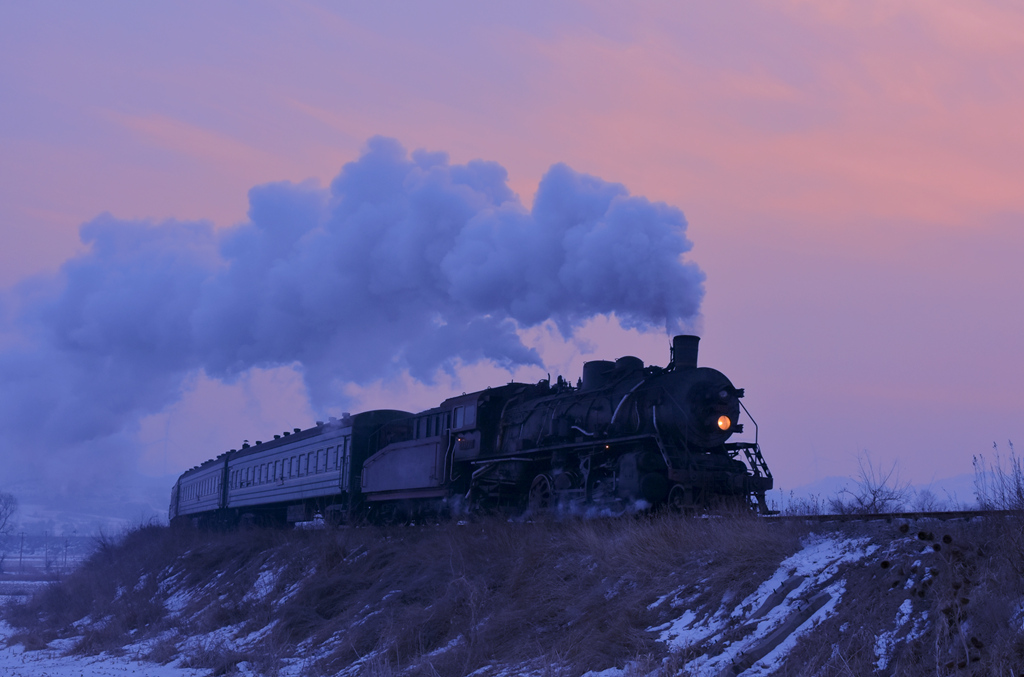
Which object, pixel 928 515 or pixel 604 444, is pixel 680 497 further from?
pixel 928 515

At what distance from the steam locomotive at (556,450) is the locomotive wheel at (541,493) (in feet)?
0.11

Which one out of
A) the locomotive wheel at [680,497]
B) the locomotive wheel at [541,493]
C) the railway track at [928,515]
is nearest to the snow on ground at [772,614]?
the railway track at [928,515]

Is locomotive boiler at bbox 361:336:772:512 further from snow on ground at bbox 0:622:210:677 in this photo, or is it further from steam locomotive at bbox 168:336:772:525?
snow on ground at bbox 0:622:210:677

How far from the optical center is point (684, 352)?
52.5 ft

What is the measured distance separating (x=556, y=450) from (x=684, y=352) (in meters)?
2.87

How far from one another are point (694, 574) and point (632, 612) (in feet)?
2.91

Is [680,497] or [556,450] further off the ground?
[556,450]

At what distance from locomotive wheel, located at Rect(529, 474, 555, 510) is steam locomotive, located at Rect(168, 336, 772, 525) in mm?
34

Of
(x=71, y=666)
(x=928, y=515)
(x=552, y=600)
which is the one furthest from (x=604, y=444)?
(x=71, y=666)

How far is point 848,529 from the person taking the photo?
9.03m

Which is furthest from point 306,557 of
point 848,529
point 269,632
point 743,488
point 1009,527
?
point 1009,527

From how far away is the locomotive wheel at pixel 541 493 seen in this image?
640 inches

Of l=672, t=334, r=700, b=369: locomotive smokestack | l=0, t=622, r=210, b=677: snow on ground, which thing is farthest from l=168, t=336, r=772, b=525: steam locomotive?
l=0, t=622, r=210, b=677: snow on ground

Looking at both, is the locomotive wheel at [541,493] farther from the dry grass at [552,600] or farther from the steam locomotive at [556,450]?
the dry grass at [552,600]
